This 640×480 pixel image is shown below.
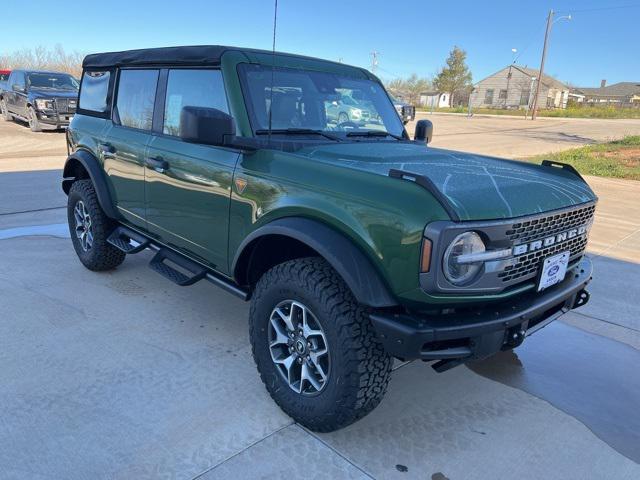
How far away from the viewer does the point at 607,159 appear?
1373 cm

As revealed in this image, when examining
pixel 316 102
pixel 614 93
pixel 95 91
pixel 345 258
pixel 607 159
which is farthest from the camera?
pixel 614 93

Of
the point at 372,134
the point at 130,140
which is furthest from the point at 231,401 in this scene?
the point at 130,140

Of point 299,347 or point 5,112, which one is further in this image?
point 5,112

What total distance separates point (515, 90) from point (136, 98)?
80.3 meters

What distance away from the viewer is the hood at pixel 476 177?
2.20 m

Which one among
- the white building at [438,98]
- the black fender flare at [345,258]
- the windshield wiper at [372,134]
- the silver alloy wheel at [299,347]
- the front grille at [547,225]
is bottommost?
the silver alloy wheel at [299,347]

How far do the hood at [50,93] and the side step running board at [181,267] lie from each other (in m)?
12.7

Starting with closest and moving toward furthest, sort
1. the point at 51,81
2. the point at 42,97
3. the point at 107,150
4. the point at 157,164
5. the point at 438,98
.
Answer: the point at 157,164 → the point at 107,150 → the point at 42,97 → the point at 51,81 → the point at 438,98

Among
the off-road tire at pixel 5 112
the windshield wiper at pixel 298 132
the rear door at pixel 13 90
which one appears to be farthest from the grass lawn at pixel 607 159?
the off-road tire at pixel 5 112

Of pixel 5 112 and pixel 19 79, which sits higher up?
pixel 19 79

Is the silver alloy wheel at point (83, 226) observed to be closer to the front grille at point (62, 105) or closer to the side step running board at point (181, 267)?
the side step running board at point (181, 267)

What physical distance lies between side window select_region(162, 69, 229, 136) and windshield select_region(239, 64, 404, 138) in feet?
0.62

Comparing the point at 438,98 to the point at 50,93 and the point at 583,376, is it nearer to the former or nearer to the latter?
the point at 50,93

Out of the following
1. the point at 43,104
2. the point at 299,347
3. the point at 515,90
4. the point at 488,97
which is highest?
the point at 515,90
